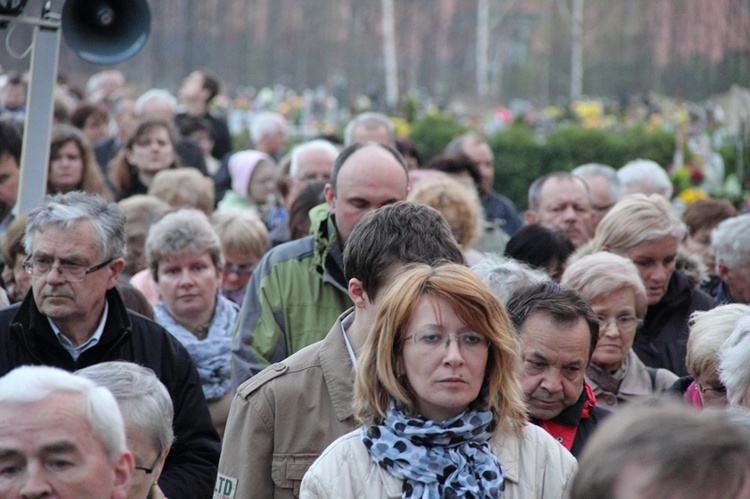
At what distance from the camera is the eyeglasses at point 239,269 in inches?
274

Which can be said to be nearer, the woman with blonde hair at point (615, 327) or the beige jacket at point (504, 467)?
the beige jacket at point (504, 467)

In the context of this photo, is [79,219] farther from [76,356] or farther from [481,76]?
[481,76]

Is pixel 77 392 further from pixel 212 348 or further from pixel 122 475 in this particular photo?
pixel 212 348

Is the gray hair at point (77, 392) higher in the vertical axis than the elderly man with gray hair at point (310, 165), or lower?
lower

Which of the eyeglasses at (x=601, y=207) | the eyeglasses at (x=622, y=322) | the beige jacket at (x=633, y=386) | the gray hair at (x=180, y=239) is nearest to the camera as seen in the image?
the beige jacket at (x=633, y=386)

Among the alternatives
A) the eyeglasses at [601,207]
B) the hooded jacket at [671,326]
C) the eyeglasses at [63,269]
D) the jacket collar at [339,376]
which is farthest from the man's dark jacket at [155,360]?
the eyeglasses at [601,207]

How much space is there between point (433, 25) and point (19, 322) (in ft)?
124

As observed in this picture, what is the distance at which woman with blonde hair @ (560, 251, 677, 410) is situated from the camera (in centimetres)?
502

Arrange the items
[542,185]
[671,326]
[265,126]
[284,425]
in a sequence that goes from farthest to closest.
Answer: [265,126] < [542,185] < [671,326] < [284,425]

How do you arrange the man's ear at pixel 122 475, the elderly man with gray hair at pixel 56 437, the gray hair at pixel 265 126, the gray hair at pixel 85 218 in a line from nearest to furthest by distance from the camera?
the elderly man with gray hair at pixel 56 437
the man's ear at pixel 122 475
the gray hair at pixel 85 218
the gray hair at pixel 265 126

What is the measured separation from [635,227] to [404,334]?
298 centimetres

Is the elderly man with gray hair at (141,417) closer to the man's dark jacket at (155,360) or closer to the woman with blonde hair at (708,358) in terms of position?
the man's dark jacket at (155,360)

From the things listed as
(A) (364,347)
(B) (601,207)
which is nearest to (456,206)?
(B) (601,207)

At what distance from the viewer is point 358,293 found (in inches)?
153
